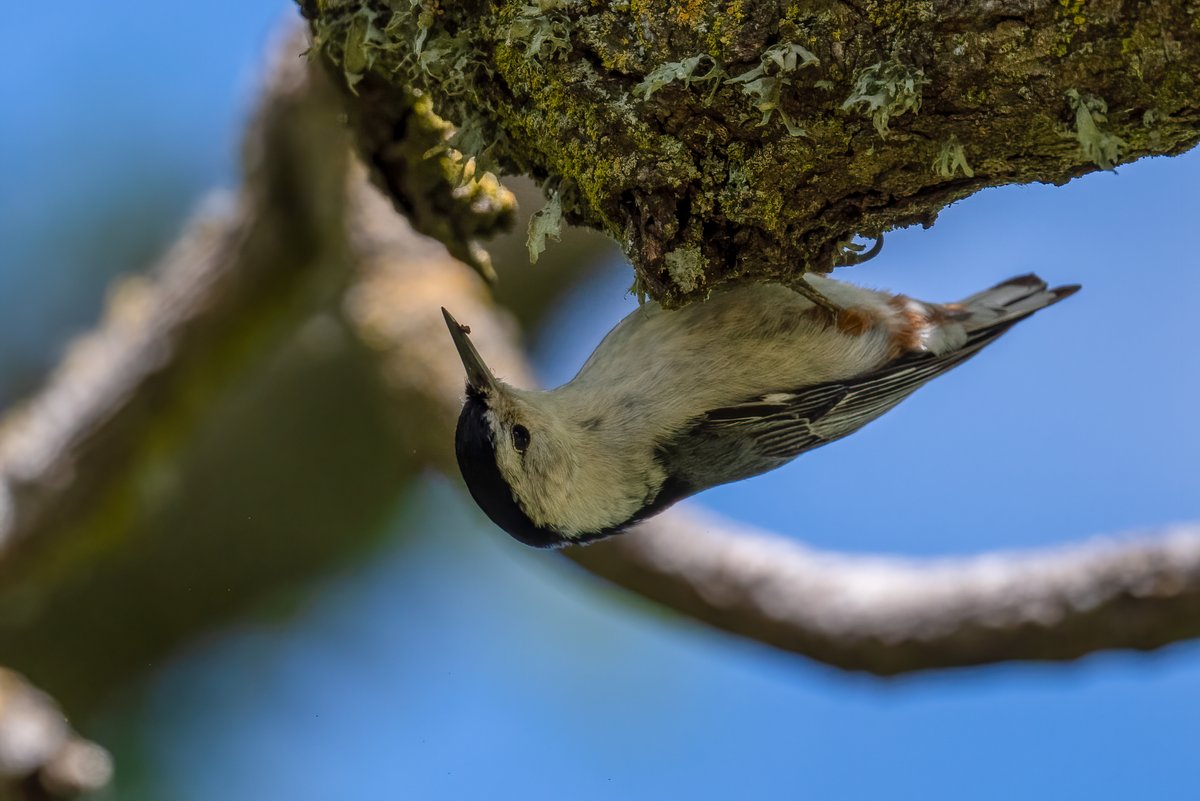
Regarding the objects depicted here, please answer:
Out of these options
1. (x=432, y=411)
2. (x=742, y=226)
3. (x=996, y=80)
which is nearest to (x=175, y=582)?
(x=432, y=411)

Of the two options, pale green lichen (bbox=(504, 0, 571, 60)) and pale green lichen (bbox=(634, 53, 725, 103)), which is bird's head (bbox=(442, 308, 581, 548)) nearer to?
pale green lichen (bbox=(504, 0, 571, 60))

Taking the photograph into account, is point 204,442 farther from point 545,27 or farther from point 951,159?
point 951,159

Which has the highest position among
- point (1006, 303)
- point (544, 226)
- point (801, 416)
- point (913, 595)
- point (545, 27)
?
point (545, 27)

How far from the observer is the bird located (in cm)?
267

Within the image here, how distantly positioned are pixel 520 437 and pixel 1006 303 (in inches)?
60.0

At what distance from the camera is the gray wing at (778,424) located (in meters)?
2.76

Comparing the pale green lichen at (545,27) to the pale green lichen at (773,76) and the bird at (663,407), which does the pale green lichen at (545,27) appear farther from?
the bird at (663,407)

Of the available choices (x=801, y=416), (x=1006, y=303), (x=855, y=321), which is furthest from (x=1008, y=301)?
(x=801, y=416)

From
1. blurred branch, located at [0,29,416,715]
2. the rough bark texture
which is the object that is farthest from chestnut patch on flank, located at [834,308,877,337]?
blurred branch, located at [0,29,416,715]

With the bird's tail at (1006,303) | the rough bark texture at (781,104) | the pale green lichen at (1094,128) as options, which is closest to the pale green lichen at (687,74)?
the rough bark texture at (781,104)

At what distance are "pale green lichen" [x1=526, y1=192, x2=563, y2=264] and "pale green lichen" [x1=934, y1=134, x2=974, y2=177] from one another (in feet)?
2.52

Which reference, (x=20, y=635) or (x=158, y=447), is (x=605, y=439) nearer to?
(x=158, y=447)

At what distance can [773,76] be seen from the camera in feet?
5.77

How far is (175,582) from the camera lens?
4809 mm
